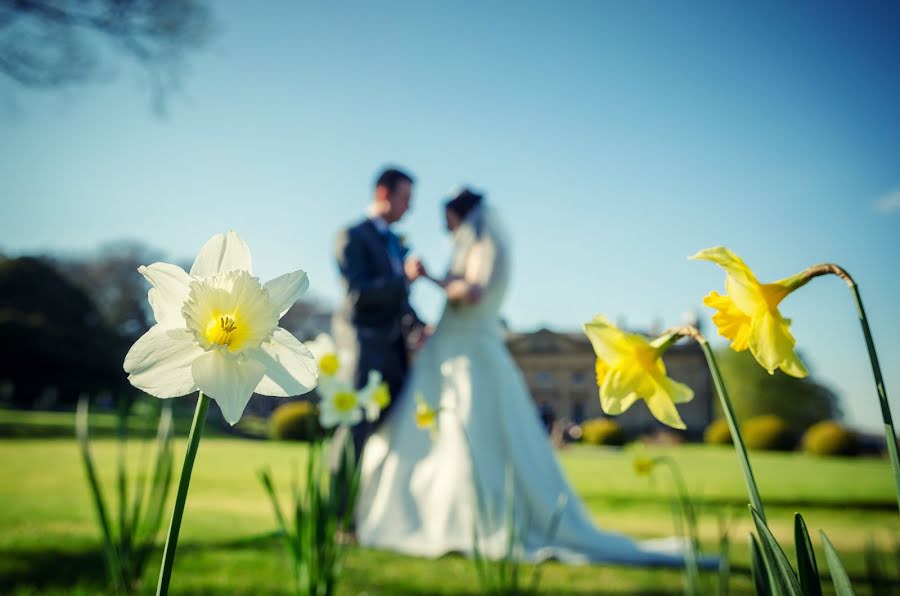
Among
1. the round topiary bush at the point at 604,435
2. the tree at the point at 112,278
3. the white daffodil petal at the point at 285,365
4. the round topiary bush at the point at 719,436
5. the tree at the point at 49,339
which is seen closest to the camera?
the white daffodil petal at the point at 285,365

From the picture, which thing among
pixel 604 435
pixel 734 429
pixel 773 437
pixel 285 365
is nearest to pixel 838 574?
pixel 734 429

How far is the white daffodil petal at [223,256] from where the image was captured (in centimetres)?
57

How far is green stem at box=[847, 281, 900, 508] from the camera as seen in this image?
52 cm

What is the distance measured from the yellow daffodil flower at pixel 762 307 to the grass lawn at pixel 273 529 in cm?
103

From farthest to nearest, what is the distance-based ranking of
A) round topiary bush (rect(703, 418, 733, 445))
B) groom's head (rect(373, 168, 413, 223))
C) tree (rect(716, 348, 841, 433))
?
tree (rect(716, 348, 841, 433)) < round topiary bush (rect(703, 418, 733, 445)) < groom's head (rect(373, 168, 413, 223))

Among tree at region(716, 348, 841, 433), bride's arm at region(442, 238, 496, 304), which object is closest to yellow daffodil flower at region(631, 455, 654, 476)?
bride's arm at region(442, 238, 496, 304)

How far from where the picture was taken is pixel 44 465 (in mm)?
7500

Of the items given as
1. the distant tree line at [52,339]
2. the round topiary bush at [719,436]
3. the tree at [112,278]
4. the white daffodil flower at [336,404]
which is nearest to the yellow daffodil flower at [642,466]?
the white daffodil flower at [336,404]

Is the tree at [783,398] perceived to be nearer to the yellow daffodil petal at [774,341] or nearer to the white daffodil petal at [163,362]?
the yellow daffodil petal at [774,341]

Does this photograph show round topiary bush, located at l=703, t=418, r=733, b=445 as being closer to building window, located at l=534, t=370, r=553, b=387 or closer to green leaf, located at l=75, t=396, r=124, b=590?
building window, located at l=534, t=370, r=553, b=387

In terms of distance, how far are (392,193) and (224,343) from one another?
352cm

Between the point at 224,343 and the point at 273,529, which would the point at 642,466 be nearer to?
the point at 273,529

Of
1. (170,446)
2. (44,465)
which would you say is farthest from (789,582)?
(44,465)

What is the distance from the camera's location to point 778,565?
0.52 m
